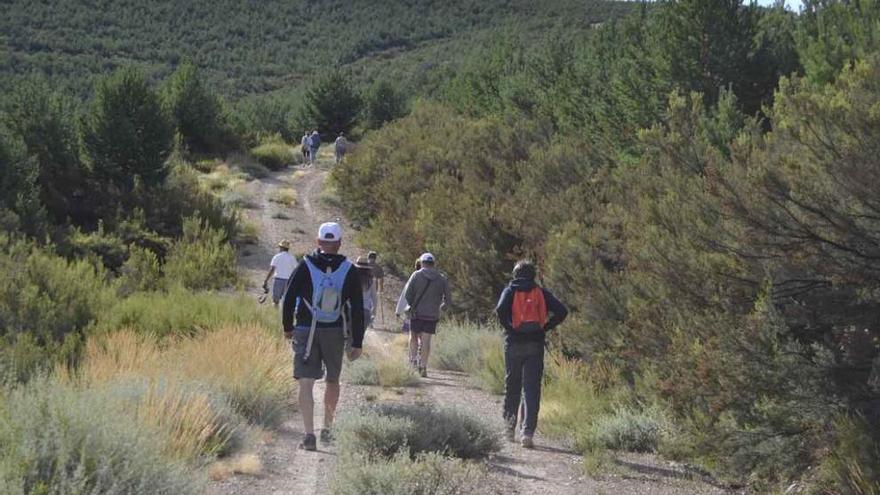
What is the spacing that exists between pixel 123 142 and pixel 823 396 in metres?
24.2

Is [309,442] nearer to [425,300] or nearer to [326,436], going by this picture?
[326,436]

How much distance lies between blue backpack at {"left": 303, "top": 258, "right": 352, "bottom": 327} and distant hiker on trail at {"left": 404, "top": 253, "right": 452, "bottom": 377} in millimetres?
5347

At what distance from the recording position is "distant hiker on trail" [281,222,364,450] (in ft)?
24.7

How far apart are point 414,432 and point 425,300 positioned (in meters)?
5.56

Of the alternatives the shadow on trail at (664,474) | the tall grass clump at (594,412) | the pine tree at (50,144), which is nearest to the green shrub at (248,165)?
the pine tree at (50,144)

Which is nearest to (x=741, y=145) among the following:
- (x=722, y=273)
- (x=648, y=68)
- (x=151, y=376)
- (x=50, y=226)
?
(x=722, y=273)

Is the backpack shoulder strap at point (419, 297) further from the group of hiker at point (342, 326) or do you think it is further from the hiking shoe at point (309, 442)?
the hiking shoe at point (309, 442)

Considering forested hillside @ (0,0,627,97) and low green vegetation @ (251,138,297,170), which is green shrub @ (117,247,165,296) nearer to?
low green vegetation @ (251,138,297,170)

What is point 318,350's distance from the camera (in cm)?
Answer: 769

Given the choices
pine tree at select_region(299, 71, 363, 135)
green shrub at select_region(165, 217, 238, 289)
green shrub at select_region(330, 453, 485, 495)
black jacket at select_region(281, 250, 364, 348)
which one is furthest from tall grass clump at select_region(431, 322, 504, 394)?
pine tree at select_region(299, 71, 363, 135)

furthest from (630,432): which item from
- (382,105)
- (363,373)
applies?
(382,105)

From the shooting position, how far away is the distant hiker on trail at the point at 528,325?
8.66m

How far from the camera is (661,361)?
9.32 metres

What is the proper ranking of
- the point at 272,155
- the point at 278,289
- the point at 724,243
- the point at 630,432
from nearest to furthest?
the point at 724,243 → the point at 630,432 → the point at 278,289 → the point at 272,155
